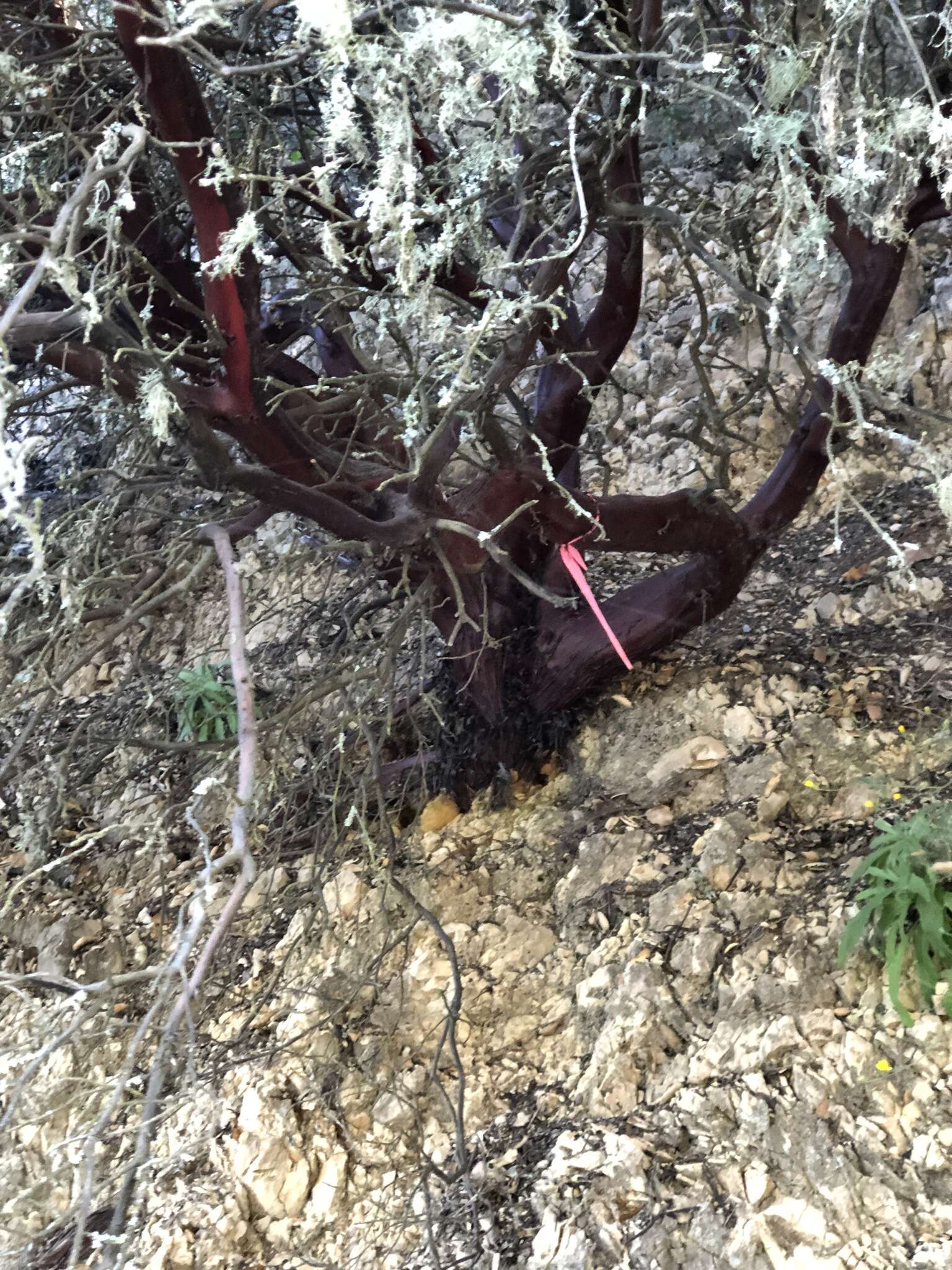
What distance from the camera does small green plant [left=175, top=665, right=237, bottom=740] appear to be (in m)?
3.27

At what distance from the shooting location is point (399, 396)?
208 cm

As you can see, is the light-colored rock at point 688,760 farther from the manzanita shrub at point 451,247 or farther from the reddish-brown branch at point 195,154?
the reddish-brown branch at point 195,154

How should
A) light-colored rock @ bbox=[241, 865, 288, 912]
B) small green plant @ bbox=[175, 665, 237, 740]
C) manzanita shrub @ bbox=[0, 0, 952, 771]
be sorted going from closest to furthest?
1. manzanita shrub @ bbox=[0, 0, 952, 771]
2. light-colored rock @ bbox=[241, 865, 288, 912]
3. small green plant @ bbox=[175, 665, 237, 740]

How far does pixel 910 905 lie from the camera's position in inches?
71.7

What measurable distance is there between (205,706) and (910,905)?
2407 mm

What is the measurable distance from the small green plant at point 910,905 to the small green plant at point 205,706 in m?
2.17

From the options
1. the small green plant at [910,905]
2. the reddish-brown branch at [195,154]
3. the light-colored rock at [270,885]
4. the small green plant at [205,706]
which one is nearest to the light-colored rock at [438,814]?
the light-colored rock at [270,885]

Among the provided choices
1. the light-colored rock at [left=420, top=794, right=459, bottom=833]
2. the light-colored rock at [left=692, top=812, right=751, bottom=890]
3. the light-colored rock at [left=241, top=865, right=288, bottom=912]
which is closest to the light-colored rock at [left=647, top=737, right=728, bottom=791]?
the light-colored rock at [left=692, top=812, right=751, bottom=890]

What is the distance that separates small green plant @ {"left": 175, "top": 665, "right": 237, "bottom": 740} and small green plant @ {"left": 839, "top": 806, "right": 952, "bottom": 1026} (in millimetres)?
2165

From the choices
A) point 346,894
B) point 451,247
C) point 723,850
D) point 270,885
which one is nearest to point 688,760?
point 723,850

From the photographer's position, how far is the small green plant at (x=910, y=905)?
174cm

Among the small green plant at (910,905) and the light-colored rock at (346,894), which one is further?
the light-colored rock at (346,894)

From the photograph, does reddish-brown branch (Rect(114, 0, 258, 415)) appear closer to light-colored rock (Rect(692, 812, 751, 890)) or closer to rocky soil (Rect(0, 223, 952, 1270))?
rocky soil (Rect(0, 223, 952, 1270))

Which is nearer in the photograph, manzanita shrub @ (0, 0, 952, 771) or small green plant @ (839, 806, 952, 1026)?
manzanita shrub @ (0, 0, 952, 771)
